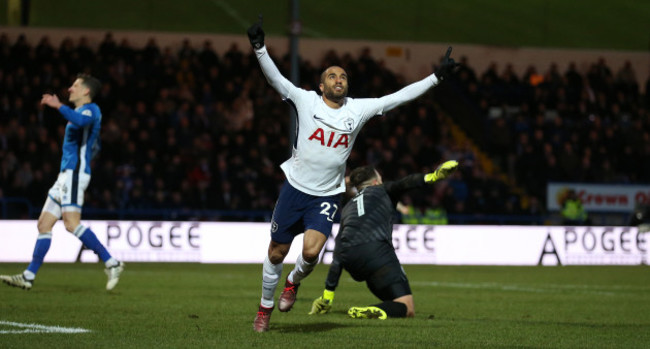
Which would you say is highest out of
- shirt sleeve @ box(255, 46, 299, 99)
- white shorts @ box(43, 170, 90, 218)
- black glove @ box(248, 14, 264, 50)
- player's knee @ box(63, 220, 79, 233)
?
black glove @ box(248, 14, 264, 50)

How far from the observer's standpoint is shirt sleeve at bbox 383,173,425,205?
914 centimetres

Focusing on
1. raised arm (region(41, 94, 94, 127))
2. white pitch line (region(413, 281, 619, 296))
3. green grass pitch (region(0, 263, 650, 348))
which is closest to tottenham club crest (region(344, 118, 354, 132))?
green grass pitch (region(0, 263, 650, 348))

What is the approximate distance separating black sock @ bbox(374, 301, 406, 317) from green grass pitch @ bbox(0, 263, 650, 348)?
0.66ft

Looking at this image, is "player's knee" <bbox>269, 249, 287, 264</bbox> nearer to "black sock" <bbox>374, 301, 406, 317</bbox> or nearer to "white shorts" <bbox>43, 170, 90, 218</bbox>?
"black sock" <bbox>374, 301, 406, 317</bbox>

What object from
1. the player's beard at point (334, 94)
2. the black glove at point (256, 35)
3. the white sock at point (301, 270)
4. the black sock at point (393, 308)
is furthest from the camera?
the black sock at point (393, 308)

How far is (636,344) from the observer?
26.2 ft

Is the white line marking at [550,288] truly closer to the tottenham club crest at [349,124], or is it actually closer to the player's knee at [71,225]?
the player's knee at [71,225]

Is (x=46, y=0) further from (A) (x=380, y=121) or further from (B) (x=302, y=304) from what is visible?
(B) (x=302, y=304)

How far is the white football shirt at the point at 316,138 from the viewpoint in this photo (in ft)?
27.6

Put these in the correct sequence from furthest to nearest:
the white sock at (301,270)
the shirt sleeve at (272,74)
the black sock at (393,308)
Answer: the black sock at (393,308) < the white sock at (301,270) < the shirt sleeve at (272,74)

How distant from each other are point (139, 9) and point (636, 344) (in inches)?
938

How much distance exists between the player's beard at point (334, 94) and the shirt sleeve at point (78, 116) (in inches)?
147

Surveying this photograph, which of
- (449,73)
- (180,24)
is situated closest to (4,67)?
(180,24)

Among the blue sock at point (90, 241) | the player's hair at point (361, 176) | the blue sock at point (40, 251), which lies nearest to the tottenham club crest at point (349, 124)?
the player's hair at point (361, 176)
